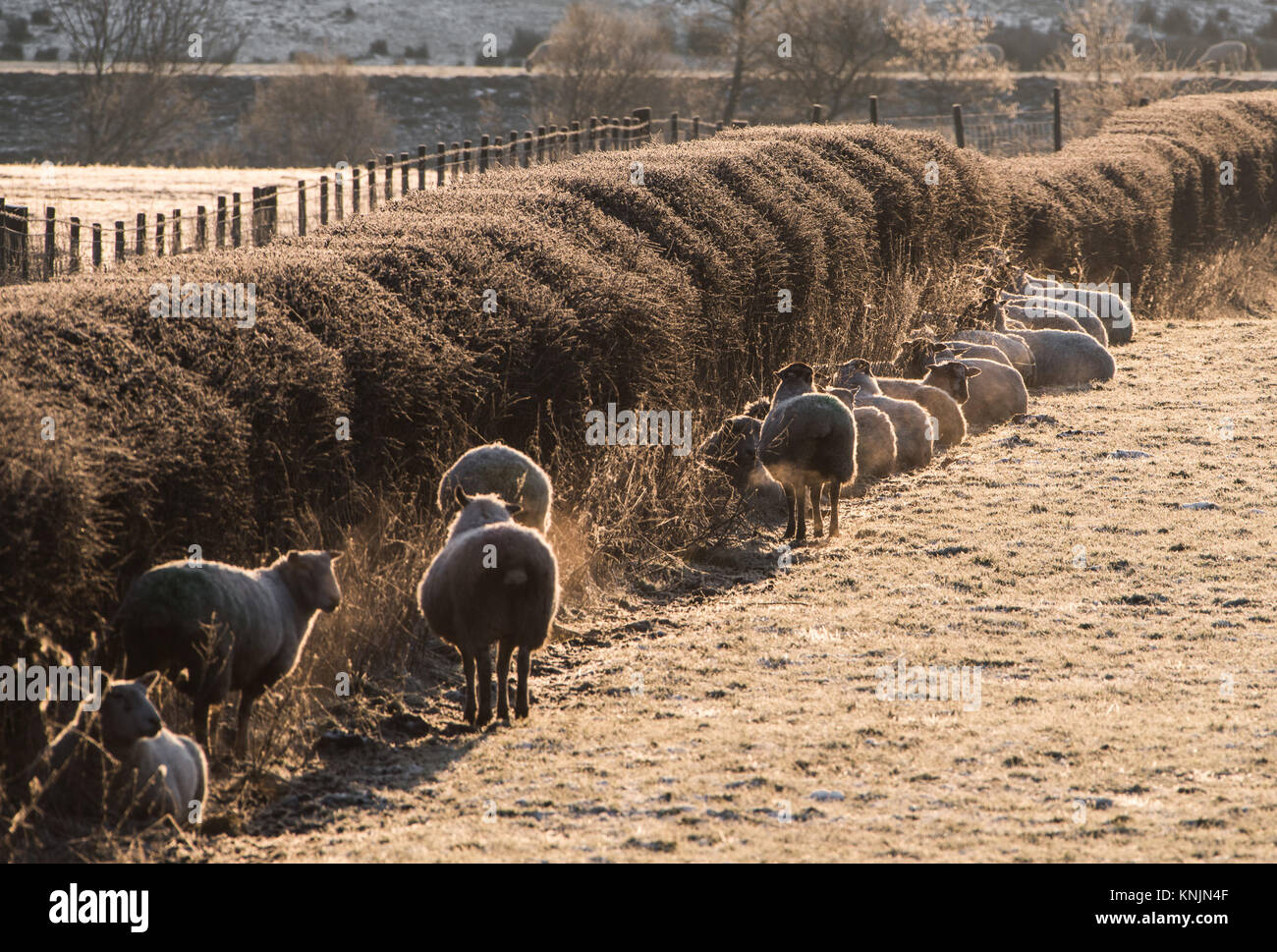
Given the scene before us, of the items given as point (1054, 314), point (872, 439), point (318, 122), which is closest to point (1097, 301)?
point (1054, 314)

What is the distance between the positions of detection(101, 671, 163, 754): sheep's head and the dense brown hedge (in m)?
0.38

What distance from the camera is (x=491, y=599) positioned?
6.06 m

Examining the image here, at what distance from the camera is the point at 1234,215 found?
88.0 feet

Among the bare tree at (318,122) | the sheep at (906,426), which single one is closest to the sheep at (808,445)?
the sheep at (906,426)

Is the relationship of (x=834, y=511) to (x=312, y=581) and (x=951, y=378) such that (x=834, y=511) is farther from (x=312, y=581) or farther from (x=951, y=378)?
(x=312, y=581)

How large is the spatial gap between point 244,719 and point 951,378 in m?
8.15

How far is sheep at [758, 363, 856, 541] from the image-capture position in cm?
920

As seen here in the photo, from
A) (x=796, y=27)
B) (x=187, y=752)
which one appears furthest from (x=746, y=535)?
(x=796, y=27)

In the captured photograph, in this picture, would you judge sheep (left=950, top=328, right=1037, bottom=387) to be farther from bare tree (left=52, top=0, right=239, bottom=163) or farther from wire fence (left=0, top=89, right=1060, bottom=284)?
bare tree (left=52, top=0, right=239, bottom=163)

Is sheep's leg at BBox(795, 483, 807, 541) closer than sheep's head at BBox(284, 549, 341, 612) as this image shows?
No

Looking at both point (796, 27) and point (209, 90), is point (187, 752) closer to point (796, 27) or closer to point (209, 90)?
point (796, 27)

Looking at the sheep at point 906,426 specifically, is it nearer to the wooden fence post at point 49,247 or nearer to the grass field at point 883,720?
the grass field at point 883,720

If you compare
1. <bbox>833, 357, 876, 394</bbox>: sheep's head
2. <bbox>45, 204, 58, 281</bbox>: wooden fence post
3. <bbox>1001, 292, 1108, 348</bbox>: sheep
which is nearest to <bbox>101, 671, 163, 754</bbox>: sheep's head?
<bbox>833, 357, 876, 394</bbox>: sheep's head
